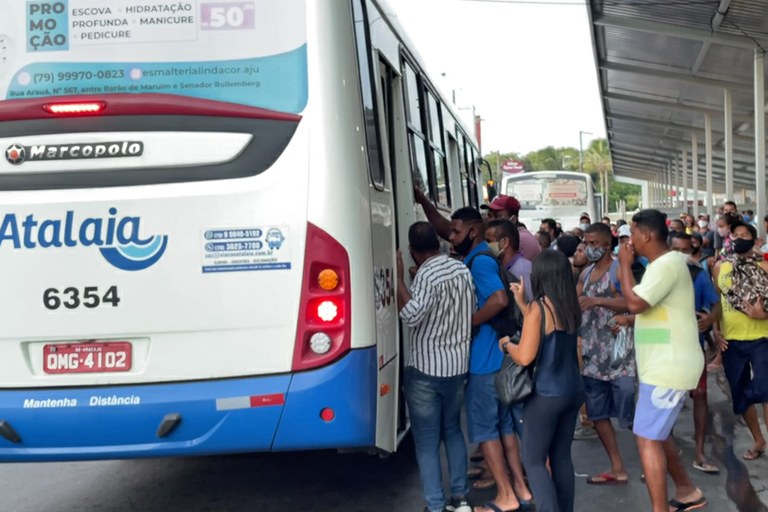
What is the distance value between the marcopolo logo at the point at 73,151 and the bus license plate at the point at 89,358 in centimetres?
95

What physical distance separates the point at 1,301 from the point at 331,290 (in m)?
1.68

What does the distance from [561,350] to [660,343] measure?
2.25 ft

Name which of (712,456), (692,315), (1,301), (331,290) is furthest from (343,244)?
(712,456)

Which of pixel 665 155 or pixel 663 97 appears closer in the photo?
pixel 663 97

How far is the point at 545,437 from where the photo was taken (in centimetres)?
501

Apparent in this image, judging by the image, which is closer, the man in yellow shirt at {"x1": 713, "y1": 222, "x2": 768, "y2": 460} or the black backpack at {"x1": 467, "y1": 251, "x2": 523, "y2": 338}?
the black backpack at {"x1": 467, "y1": 251, "x2": 523, "y2": 338}

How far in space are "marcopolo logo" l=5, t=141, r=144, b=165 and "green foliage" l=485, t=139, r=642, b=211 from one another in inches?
4887

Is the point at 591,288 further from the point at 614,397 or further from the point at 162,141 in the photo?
the point at 162,141

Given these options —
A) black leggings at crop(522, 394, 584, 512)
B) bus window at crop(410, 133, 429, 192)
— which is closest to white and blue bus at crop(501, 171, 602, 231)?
bus window at crop(410, 133, 429, 192)

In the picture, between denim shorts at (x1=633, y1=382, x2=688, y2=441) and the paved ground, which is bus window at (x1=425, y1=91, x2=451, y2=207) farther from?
denim shorts at (x1=633, y1=382, x2=688, y2=441)

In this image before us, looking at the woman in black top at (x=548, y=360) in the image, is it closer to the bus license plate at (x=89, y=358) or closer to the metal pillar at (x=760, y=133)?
the bus license plate at (x=89, y=358)

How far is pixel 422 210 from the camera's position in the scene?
7.33m

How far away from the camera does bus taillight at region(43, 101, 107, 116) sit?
187 inches

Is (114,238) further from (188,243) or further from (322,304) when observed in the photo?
(322,304)
